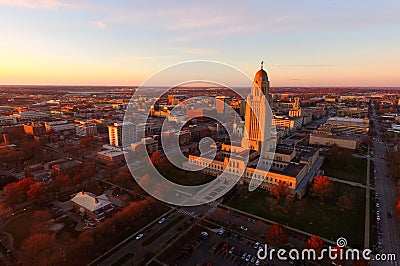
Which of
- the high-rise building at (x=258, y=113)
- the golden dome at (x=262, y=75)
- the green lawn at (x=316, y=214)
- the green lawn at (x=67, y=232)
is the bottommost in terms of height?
the green lawn at (x=67, y=232)

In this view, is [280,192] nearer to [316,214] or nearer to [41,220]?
[316,214]

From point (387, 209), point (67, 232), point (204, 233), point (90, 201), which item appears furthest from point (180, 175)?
point (387, 209)

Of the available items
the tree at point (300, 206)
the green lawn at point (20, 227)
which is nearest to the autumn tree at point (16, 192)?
the green lawn at point (20, 227)

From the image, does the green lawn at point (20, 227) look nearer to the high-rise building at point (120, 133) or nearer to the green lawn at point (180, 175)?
the green lawn at point (180, 175)

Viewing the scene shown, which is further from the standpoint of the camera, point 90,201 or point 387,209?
point 387,209

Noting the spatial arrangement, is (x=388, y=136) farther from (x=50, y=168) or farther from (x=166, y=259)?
(x=50, y=168)

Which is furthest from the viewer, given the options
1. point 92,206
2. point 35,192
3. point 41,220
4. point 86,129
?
point 86,129

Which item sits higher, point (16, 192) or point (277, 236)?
point (16, 192)

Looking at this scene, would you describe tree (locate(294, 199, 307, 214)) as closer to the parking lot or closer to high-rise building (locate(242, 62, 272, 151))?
the parking lot
